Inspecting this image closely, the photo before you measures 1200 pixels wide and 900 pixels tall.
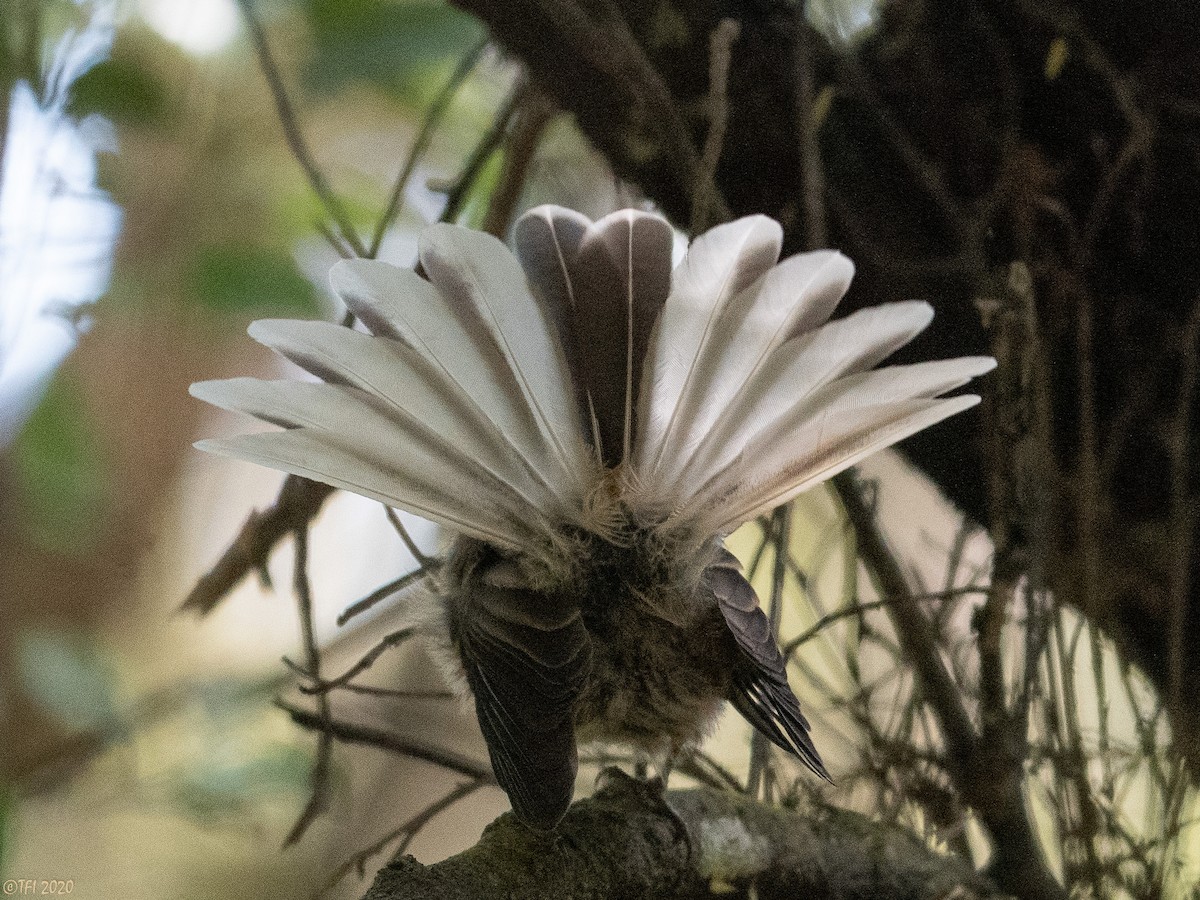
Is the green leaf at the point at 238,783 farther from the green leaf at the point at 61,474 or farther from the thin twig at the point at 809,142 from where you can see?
the thin twig at the point at 809,142

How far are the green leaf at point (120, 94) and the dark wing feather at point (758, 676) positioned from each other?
2.28 ft

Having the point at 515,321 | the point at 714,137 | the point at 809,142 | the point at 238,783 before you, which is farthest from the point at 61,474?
the point at 809,142

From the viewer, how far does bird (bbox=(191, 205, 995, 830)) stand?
660 mm

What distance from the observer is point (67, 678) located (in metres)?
1.11

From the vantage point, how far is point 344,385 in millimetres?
676

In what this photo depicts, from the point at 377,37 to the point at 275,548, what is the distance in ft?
1.73

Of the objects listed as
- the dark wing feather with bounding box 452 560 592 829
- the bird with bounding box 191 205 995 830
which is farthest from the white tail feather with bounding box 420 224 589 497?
the dark wing feather with bounding box 452 560 592 829

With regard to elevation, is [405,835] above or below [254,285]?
below

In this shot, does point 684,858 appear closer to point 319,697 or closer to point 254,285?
point 319,697

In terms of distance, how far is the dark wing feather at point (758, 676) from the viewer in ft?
2.24

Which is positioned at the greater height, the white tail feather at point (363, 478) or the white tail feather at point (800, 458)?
the white tail feather at point (800, 458)

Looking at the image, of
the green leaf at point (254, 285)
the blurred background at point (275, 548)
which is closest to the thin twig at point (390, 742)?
the blurred background at point (275, 548)

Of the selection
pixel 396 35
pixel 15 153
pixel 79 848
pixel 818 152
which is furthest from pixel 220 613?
pixel 818 152

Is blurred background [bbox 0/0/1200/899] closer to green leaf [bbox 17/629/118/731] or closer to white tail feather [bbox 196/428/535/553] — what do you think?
green leaf [bbox 17/629/118/731]
